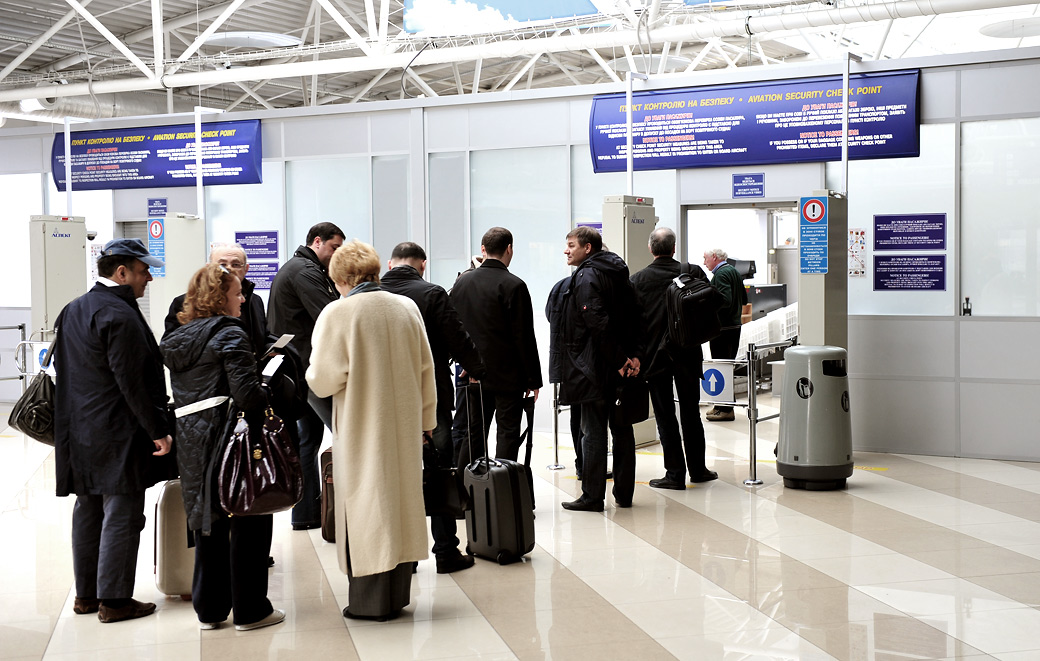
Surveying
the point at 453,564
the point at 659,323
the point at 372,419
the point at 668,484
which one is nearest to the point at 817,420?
the point at 668,484

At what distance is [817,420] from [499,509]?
2595 mm

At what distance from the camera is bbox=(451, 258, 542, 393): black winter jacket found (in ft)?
17.7

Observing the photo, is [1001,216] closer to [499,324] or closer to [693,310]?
[693,310]

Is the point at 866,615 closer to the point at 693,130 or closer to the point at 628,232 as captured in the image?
the point at 628,232

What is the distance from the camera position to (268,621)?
411 cm

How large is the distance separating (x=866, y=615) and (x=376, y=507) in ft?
6.71

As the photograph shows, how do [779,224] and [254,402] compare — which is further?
[779,224]

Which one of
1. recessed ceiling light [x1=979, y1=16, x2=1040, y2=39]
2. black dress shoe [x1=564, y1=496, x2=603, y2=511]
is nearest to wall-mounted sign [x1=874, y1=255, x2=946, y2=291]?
black dress shoe [x1=564, y1=496, x2=603, y2=511]

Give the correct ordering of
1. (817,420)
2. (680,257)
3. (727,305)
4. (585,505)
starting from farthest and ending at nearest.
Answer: (727,305), (680,257), (817,420), (585,505)

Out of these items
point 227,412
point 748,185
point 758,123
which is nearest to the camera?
point 227,412

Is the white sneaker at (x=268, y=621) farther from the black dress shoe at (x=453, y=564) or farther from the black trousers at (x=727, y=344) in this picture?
the black trousers at (x=727, y=344)

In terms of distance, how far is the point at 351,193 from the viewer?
1024 cm

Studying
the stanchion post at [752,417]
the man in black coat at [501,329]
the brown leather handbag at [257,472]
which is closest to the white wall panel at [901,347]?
the stanchion post at [752,417]

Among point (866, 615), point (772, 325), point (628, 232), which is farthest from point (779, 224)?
point (866, 615)
